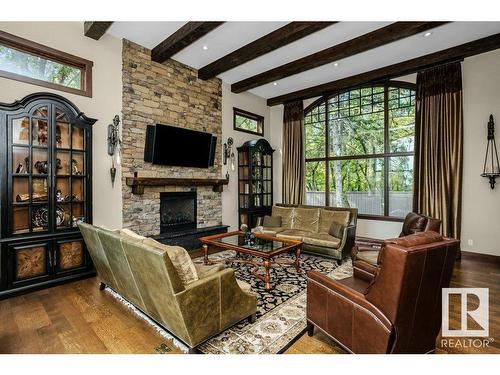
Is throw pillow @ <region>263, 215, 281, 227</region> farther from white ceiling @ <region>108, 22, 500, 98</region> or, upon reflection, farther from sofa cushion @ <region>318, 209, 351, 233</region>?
white ceiling @ <region>108, 22, 500, 98</region>

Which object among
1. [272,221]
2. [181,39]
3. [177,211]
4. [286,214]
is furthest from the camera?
[286,214]

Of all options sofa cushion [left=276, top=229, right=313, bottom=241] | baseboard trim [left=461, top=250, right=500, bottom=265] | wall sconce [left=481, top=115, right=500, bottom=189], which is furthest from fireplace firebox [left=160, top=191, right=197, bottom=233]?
wall sconce [left=481, top=115, right=500, bottom=189]

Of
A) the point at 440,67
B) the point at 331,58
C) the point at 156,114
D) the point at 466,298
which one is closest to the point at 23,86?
the point at 156,114

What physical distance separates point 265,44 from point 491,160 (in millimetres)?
4344

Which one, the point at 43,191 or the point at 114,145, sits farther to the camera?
the point at 114,145

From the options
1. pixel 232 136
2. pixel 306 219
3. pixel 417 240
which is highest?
pixel 232 136

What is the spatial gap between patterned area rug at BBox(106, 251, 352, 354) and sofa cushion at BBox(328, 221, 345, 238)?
0.70 meters

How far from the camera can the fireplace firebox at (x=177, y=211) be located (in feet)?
16.8

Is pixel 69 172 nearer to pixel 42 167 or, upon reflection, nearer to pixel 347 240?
pixel 42 167

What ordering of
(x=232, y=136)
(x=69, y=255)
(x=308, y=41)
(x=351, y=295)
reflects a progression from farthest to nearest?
(x=232, y=136) → (x=308, y=41) → (x=69, y=255) → (x=351, y=295)

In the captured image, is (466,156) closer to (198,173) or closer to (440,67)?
(440,67)

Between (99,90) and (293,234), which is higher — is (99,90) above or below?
above

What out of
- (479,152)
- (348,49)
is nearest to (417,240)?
(348,49)

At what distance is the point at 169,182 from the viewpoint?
494 centimetres
